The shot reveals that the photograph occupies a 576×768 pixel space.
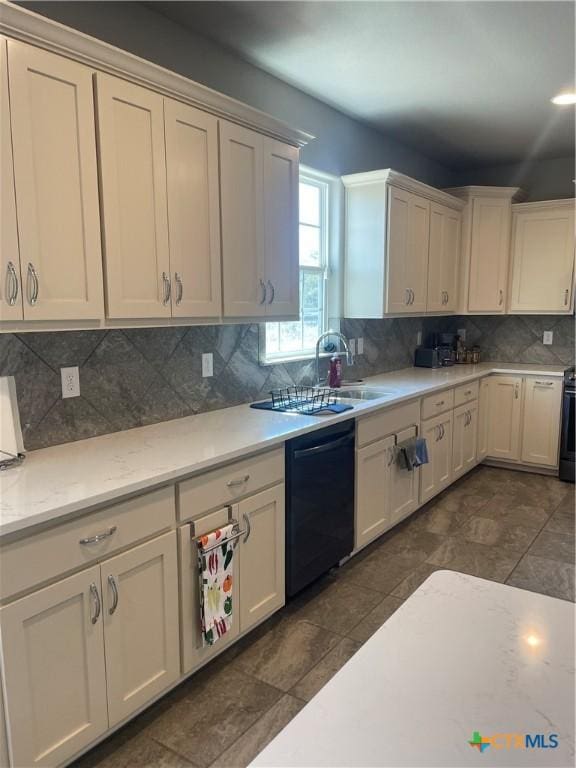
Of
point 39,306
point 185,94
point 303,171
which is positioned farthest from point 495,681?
point 303,171

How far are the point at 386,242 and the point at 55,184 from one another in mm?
2536

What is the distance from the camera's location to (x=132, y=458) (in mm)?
2039

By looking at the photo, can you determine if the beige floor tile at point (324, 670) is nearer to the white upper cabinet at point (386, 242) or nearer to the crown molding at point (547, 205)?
the white upper cabinet at point (386, 242)

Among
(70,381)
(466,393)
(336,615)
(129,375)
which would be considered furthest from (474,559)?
(70,381)

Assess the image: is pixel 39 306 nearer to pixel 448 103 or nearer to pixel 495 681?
pixel 495 681

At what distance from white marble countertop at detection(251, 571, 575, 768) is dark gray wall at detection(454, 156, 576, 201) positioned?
506cm

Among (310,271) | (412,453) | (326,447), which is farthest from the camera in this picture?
(310,271)

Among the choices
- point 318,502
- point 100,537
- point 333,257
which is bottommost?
point 318,502

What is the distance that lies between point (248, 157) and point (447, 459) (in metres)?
2.75

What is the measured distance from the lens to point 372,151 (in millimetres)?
4219

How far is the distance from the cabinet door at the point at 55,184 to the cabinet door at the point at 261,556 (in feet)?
3.36

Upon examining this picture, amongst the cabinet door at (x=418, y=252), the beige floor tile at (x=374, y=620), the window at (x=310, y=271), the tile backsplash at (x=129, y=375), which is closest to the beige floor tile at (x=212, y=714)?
the beige floor tile at (x=374, y=620)

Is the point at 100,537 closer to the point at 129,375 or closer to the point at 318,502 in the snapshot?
the point at 129,375

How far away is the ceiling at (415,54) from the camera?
2.45 m
